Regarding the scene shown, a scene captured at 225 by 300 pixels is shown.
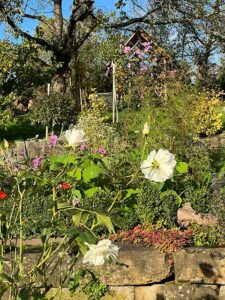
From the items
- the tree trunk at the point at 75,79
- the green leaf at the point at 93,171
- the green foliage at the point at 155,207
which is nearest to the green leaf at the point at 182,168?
the green foliage at the point at 155,207

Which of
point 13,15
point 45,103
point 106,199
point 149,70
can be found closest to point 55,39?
point 13,15

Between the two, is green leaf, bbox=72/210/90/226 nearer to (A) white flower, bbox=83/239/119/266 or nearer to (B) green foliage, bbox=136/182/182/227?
(A) white flower, bbox=83/239/119/266

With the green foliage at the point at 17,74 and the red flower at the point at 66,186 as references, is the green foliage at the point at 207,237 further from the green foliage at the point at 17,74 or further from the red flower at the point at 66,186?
the green foliage at the point at 17,74

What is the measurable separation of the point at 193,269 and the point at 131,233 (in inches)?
28.5

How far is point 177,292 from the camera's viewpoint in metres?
4.16

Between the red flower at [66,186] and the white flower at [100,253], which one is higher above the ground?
the red flower at [66,186]

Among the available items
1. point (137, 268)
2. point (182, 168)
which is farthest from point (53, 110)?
point (137, 268)

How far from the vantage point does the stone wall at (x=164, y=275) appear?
161 inches

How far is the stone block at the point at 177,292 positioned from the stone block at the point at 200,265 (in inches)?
1.9

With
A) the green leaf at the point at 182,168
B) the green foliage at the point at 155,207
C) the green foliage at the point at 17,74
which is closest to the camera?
the green foliage at the point at 155,207

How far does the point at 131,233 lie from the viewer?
4.68 metres

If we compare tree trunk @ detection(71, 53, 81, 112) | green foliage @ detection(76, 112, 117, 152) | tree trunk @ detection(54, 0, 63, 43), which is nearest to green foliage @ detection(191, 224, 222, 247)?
green foliage @ detection(76, 112, 117, 152)

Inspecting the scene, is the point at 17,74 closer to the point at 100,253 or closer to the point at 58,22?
the point at 58,22

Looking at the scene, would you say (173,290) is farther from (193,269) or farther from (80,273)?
(80,273)
